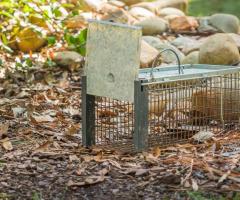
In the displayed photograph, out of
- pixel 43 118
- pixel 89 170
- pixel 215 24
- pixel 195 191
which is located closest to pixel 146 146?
pixel 89 170

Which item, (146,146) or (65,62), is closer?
(146,146)

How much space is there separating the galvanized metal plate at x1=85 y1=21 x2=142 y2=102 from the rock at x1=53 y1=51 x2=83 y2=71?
3817 mm

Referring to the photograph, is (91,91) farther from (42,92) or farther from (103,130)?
(42,92)

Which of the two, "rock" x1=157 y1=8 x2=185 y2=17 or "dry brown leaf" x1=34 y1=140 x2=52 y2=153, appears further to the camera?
"rock" x1=157 y1=8 x2=185 y2=17

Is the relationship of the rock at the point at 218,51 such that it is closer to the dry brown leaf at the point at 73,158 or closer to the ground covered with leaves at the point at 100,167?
the ground covered with leaves at the point at 100,167

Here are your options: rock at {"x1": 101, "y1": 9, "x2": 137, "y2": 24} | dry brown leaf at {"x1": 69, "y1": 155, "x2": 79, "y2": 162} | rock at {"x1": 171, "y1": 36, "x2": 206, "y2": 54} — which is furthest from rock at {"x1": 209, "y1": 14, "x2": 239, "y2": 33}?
dry brown leaf at {"x1": 69, "y1": 155, "x2": 79, "y2": 162}

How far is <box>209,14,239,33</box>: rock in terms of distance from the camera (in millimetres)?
11688

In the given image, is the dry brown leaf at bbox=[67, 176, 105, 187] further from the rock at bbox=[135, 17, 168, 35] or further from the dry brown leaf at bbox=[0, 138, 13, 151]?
the rock at bbox=[135, 17, 168, 35]

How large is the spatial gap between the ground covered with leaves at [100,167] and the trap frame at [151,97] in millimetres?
146

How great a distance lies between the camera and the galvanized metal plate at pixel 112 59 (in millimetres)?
5035

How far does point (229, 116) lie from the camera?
19.1 ft

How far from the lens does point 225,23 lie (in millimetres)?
11797

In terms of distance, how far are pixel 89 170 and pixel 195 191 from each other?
2.57 feet

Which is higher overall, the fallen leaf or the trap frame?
the trap frame
